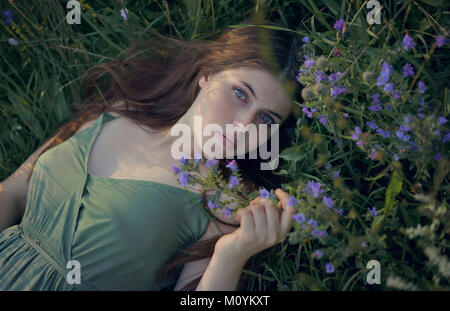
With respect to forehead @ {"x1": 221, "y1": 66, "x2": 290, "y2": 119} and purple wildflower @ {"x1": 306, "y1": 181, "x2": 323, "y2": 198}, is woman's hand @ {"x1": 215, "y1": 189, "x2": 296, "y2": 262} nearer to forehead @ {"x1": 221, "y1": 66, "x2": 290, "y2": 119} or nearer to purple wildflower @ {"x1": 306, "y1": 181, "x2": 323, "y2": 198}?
purple wildflower @ {"x1": 306, "y1": 181, "x2": 323, "y2": 198}

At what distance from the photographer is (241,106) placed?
1822mm

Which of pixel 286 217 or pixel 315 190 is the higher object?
pixel 315 190

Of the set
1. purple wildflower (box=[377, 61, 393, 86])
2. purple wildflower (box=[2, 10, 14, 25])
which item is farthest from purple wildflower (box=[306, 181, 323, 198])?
purple wildflower (box=[2, 10, 14, 25])

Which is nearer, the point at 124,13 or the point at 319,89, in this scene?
the point at 319,89

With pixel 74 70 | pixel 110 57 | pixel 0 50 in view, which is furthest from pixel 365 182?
pixel 0 50

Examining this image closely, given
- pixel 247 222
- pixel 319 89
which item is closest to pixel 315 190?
pixel 247 222

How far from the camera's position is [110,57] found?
2562mm

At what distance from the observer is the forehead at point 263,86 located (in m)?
1.84

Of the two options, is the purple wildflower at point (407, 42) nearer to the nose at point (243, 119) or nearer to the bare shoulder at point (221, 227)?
the nose at point (243, 119)

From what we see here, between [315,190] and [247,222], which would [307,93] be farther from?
[247,222]

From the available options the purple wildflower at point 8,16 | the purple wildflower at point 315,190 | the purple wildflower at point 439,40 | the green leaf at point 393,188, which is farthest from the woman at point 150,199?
the purple wildflower at point 8,16

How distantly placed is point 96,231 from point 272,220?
0.86m

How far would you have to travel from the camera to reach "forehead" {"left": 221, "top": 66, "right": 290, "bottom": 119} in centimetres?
184
